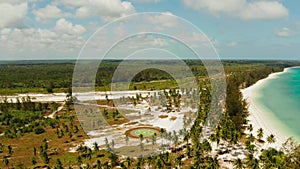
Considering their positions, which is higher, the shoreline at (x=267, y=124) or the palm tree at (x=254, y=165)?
the palm tree at (x=254, y=165)

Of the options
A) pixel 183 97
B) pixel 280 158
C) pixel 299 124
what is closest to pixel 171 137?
pixel 280 158

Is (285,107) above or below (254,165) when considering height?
below

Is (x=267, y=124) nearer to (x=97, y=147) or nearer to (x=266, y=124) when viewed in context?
(x=266, y=124)

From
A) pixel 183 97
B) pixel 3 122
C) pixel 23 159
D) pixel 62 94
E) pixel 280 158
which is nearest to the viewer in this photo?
pixel 280 158

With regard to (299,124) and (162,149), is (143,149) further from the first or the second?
(299,124)

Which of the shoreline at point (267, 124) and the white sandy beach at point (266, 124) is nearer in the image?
the shoreline at point (267, 124)

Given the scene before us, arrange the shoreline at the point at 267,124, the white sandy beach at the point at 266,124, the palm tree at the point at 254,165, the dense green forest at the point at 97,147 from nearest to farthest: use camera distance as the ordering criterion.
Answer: the palm tree at the point at 254,165
the dense green forest at the point at 97,147
the shoreline at the point at 267,124
the white sandy beach at the point at 266,124

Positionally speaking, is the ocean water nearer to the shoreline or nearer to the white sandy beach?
the shoreline

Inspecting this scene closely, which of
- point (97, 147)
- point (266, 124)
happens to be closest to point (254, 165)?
point (97, 147)

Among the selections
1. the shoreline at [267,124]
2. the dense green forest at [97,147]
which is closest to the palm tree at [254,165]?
the dense green forest at [97,147]

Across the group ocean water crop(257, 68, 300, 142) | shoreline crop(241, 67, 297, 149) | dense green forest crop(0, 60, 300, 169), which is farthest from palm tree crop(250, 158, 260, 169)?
ocean water crop(257, 68, 300, 142)

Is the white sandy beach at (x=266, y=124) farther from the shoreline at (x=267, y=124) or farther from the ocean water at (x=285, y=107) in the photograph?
the ocean water at (x=285, y=107)
